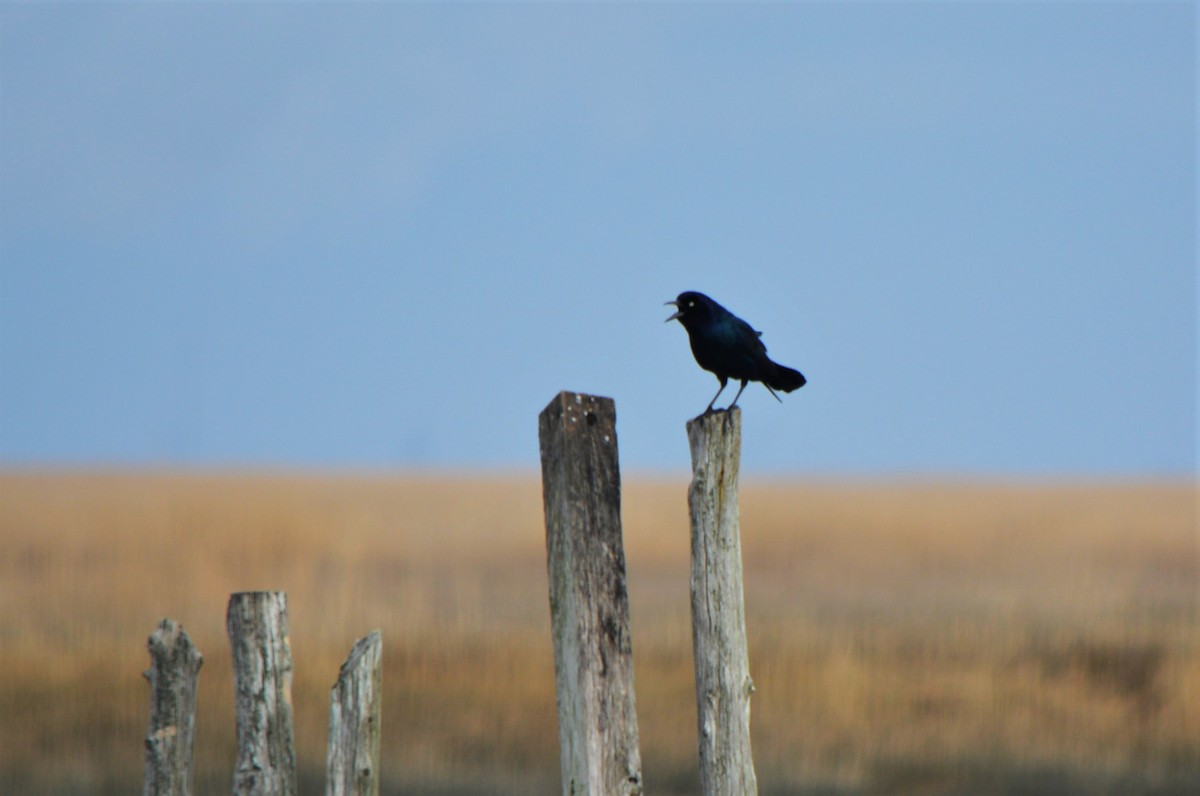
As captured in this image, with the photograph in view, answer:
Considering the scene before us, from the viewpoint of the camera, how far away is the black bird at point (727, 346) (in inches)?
313

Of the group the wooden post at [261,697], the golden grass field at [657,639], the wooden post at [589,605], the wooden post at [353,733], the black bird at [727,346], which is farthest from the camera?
the golden grass field at [657,639]

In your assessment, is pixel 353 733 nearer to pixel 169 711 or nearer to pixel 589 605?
pixel 169 711

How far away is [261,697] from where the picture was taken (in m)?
7.23

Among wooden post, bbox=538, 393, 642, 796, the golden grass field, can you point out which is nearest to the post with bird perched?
wooden post, bbox=538, 393, 642, 796

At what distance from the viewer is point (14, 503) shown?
21.8m

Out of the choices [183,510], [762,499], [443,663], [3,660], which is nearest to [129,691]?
[3,660]

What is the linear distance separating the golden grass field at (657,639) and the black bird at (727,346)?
464 cm

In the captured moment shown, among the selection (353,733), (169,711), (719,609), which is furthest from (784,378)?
(169,711)

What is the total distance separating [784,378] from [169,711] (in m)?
3.57

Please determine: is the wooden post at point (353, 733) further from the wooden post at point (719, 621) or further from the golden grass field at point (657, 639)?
the golden grass field at point (657, 639)

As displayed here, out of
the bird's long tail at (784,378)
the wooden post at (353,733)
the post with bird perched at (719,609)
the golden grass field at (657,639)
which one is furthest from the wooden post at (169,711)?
the golden grass field at (657,639)

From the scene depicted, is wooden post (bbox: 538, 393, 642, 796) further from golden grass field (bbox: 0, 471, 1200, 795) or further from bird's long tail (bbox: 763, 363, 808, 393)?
golden grass field (bbox: 0, 471, 1200, 795)

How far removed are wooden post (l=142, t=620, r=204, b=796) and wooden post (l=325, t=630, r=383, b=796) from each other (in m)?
0.93

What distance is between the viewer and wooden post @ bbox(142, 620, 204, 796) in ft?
24.5
